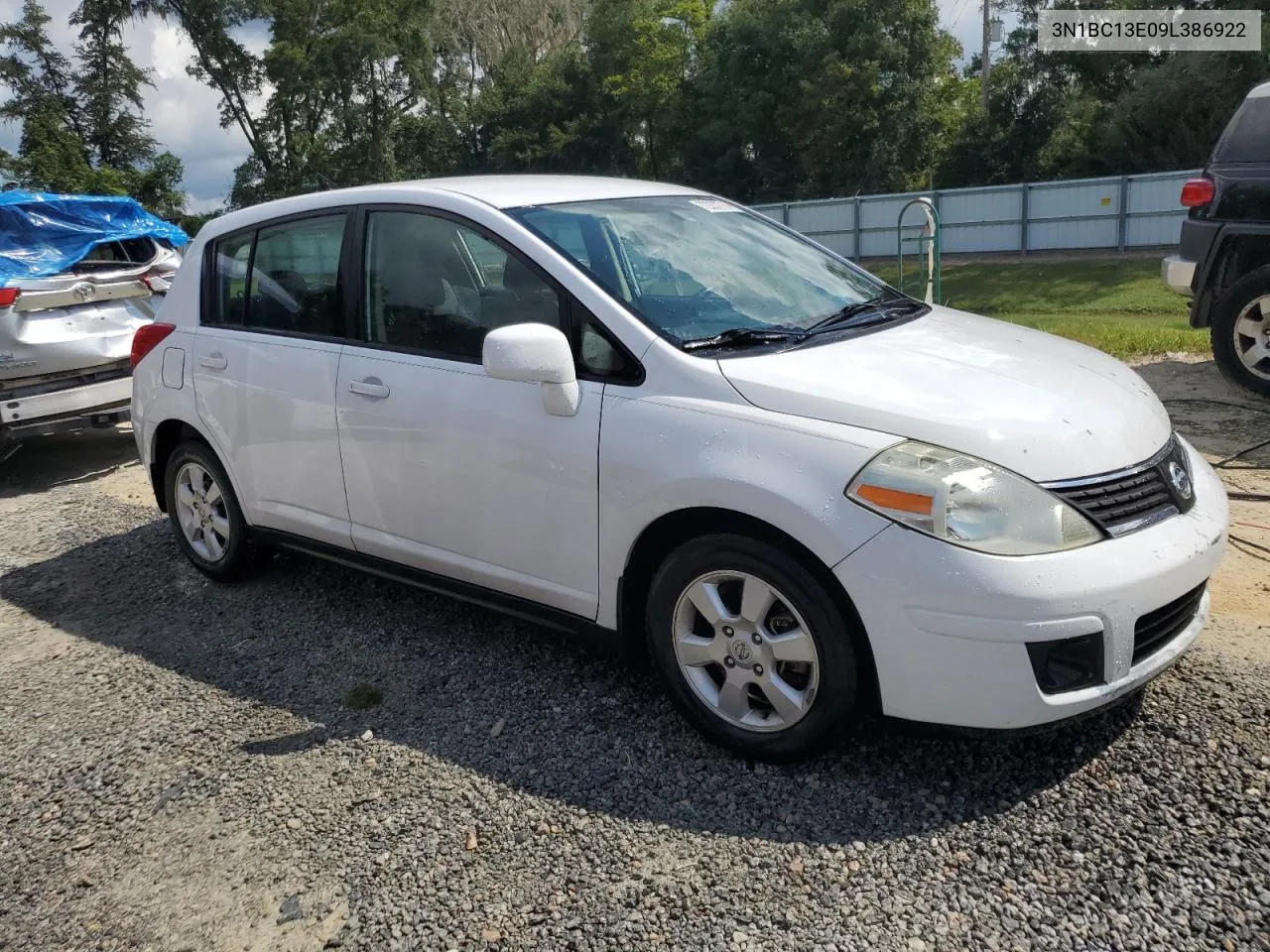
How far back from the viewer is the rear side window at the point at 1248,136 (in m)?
7.02

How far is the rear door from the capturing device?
4113mm

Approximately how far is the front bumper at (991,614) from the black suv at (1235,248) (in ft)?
16.3

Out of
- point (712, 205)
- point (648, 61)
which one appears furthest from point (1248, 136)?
point (648, 61)

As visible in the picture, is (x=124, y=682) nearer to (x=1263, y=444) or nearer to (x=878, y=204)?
(x=1263, y=444)

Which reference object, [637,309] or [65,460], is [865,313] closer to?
[637,309]

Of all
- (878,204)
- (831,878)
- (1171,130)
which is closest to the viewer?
(831,878)

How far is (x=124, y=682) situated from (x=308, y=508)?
0.97 meters

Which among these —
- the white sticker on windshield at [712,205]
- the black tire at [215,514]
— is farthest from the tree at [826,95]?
the black tire at [215,514]

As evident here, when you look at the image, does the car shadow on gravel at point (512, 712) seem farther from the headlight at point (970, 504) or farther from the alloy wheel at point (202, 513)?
the headlight at point (970, 504)

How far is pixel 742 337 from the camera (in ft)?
10.8

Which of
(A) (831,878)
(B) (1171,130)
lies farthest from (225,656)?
(B) (1171,130)

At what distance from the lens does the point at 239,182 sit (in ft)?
141

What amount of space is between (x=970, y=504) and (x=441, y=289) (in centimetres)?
206

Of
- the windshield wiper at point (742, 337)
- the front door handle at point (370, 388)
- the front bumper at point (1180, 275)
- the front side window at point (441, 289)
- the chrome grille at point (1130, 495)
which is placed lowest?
the chrome grille at point (1130, 495)
